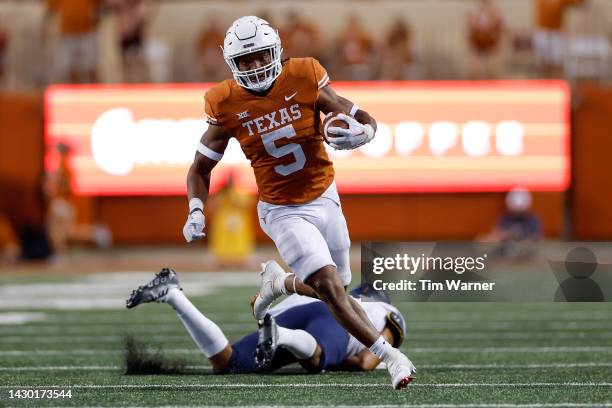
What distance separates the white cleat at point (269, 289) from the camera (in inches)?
231

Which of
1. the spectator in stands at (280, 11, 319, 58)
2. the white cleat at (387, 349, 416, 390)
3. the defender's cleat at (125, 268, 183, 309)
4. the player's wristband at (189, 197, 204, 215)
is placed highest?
the player's wristband at (189, 197, 204, 215)

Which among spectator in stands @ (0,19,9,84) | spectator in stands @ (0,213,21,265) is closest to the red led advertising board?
spectator in stands @ (0,213,21,265)

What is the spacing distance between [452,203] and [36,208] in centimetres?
558

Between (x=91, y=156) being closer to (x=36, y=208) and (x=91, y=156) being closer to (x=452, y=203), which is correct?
(x=36, y=208)

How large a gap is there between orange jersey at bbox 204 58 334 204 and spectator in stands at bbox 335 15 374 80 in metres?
10.6

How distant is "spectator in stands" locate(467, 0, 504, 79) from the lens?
16472 mm

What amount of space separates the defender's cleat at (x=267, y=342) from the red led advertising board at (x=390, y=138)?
1022cm

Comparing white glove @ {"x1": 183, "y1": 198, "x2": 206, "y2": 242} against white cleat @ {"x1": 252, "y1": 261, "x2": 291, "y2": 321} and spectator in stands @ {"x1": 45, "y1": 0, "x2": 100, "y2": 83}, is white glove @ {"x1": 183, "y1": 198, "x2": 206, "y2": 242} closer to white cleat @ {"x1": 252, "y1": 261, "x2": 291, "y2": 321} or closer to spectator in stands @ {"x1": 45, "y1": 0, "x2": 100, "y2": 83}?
white cleat @ {"x1": 252, "y1": 261, "x2": 291, "y2": 321}

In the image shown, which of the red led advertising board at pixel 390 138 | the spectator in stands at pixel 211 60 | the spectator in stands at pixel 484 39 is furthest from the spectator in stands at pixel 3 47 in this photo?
the spectator in stands at pixel 484 39

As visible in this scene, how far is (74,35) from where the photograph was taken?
16391mm

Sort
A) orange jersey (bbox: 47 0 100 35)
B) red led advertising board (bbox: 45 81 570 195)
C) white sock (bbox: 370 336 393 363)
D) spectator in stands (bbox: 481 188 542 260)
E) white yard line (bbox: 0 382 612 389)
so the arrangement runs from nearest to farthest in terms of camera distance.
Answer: white sock (bbox: 370 336 393 363) → white yard line (bbox: 0 382 612 389) → spectator in stands (bbox: 481 188 542 260) → red led advertising board (bbox: 45 81 570 195) → orange jersey (bbox: 47 0 100 35)

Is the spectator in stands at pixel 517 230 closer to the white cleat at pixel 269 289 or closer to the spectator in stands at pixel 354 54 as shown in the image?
the spectator in stands at pixel 354 54

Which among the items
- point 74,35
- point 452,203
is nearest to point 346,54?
point 452,203

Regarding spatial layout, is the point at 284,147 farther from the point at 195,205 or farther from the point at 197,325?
the point at 197,325
